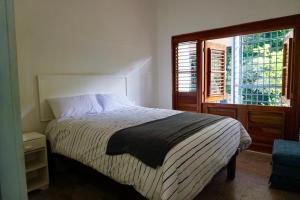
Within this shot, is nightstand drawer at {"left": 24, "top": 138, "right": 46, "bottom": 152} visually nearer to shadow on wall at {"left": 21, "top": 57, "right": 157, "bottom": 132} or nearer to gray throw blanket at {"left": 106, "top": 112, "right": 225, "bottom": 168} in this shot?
gray throw blanket at {"left": 106, "top": 112, "right": 225, "bottom": 168}

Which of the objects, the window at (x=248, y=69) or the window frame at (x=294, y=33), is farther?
the window at (x=248, y=69)

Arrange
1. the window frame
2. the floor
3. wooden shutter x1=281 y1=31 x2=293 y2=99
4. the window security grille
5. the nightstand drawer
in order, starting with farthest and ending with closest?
the window security grille, wooden shutter x1=281 y1=31 x2=293 y2=99, the window frame, the nightstand drawer, the floor

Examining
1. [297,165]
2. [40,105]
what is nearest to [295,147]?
[297,165]

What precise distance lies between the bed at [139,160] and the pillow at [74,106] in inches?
5.1

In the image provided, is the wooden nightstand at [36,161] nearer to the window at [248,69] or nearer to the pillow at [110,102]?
the pillow at [110,102]

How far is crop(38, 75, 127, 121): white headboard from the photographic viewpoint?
293 cm

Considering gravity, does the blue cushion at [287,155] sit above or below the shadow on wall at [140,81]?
below

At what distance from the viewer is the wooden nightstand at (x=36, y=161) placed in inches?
95.0

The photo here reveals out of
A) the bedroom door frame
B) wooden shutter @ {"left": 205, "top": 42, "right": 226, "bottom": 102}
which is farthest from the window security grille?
the bedroom door frame

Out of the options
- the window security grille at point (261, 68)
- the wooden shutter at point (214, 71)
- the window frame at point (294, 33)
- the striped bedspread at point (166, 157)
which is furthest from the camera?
the window security grille at point (261, 68)

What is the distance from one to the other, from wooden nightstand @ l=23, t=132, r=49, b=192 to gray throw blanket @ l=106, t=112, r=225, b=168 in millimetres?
998

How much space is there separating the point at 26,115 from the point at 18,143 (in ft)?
8.45

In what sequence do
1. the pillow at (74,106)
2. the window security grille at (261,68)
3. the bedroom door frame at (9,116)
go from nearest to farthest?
the bedroom door frame at (9,116), the pillow at (74,106), the window security grille at (261,68)

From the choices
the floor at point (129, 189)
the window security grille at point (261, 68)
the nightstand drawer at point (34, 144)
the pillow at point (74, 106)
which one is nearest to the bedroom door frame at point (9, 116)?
the floor at point (129, 189)
